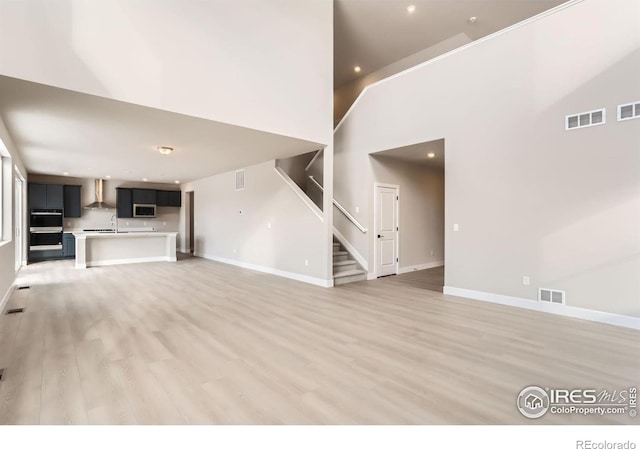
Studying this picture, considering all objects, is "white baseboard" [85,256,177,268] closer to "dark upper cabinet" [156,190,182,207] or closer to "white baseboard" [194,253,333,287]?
"white baseboard" [194,253,333,287]

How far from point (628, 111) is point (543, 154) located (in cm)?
93

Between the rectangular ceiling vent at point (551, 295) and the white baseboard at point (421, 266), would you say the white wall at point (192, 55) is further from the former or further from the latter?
the rectangular ceiling vent at point (551, 295)

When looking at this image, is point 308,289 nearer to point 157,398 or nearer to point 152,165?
point 157,398

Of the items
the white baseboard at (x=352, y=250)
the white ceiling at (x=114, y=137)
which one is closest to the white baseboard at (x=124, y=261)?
the white ceiling at (x=114, y=137)

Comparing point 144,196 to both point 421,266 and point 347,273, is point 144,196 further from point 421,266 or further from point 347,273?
point 421,266

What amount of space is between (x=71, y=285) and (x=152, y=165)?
341 centimetres

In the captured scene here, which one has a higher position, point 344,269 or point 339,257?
point 339,257

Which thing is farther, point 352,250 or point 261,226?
point 261,226

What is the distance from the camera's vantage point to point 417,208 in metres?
7.82

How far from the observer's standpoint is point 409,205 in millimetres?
7629

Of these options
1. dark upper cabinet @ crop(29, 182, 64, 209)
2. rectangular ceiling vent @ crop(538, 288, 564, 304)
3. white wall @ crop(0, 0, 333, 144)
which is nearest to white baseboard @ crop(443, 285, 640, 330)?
rectangular ceiling vent @ crop(538, 288, 564, 304)

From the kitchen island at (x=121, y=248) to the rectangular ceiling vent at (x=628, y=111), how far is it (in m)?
10.0

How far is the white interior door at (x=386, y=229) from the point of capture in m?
6.92

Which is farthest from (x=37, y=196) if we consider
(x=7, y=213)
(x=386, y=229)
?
(x=386, y=229)
